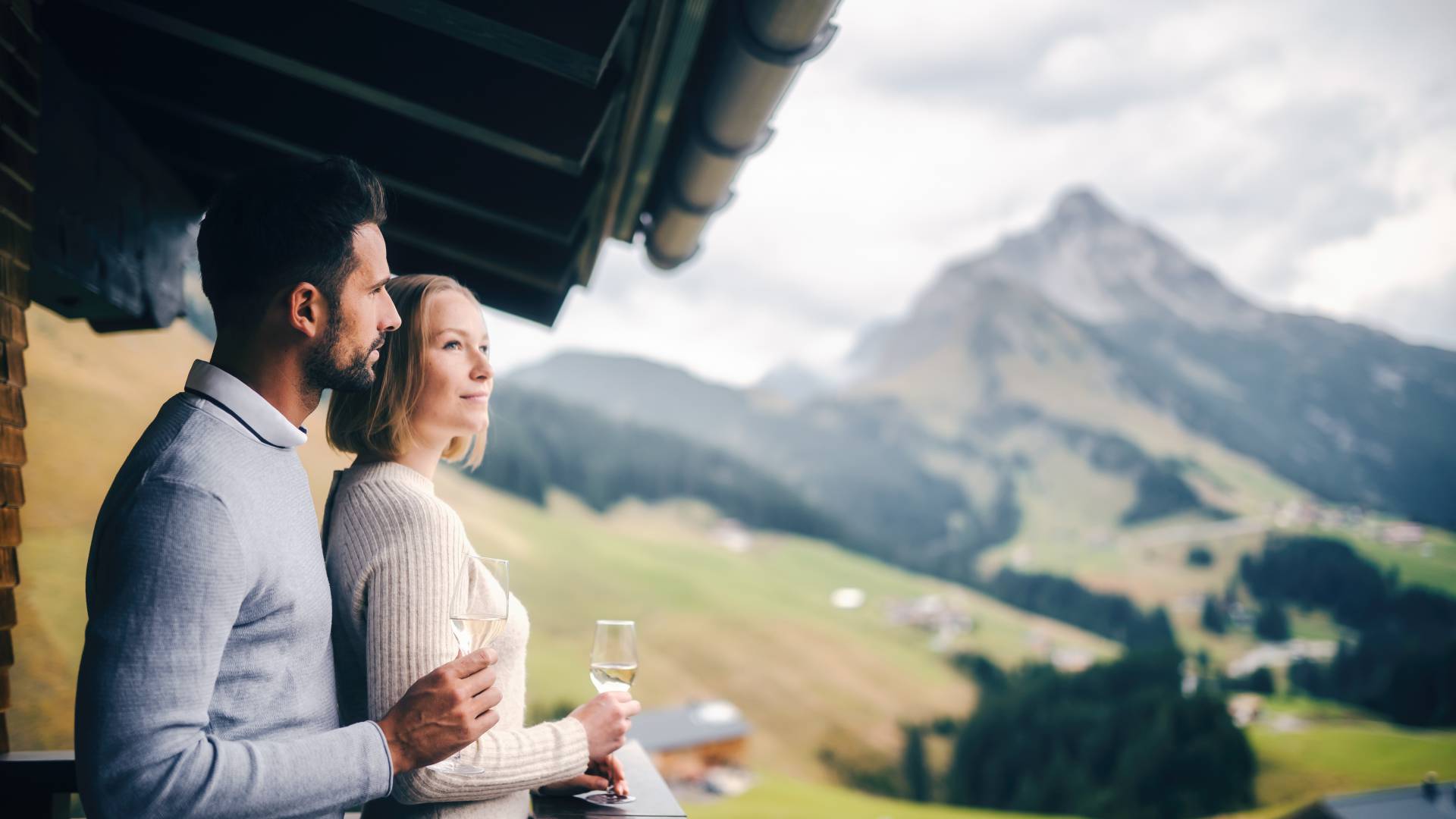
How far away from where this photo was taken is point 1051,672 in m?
51.2

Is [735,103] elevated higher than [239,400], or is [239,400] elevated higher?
[735,103]

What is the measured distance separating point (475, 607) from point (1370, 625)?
73579 mm

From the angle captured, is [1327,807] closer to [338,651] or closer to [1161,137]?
[338,651]

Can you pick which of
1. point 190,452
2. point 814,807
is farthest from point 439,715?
point 814,807

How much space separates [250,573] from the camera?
103 centimetres

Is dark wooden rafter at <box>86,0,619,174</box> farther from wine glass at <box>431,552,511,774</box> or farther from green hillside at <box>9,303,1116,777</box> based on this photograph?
green hillside at <box>9,303,1116,777</box>

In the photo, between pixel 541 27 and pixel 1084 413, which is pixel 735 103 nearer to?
pixel 541 27

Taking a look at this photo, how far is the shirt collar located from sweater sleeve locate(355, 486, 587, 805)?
0.85ft

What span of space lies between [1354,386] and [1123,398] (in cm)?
2437

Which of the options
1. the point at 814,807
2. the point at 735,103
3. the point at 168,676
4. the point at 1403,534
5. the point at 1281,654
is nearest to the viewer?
the point at 168,676

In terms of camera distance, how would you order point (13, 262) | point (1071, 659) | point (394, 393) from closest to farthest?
1. point (394, 393)
2. point (13, 262)
3. point (1071, 659)

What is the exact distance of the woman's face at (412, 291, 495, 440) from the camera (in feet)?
5.11

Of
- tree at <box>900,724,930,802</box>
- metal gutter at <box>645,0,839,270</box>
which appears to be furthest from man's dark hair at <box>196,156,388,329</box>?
tree at <box>900,724,930,802</box>

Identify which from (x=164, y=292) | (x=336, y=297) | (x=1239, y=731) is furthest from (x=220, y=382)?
(x=1239, y=731)
